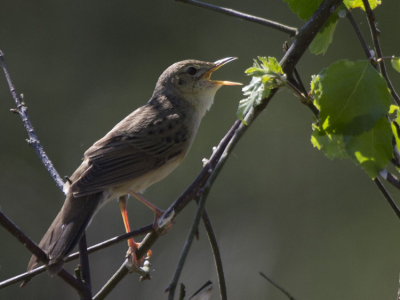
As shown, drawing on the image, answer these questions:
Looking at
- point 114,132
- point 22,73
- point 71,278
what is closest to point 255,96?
point 71,278

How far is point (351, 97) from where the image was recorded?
4.97 ft

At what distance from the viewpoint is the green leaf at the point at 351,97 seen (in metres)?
1.47

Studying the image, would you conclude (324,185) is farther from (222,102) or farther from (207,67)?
(207,67)

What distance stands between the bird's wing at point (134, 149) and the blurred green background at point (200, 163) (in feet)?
11.5

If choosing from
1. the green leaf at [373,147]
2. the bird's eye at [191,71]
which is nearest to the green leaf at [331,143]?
the green leaf at [373,147]

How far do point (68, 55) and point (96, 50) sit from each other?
49cm

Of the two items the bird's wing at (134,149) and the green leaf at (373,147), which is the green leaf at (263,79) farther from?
the bird's wing at (134,149)

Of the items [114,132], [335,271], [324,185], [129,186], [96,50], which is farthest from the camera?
[96,50]

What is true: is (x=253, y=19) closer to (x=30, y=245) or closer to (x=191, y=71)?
(x=30, y=245)

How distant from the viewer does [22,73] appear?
836 cm

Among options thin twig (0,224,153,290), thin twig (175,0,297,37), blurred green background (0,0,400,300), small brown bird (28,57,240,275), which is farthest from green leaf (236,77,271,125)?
blurred green background (0,0,400,300)

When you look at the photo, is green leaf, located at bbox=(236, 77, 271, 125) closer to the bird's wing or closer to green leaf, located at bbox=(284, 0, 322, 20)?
green leaf, located at bbox=(284, 0, 322, 20)

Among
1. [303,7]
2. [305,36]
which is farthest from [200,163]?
[305,36]

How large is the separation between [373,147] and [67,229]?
69.5 inches
